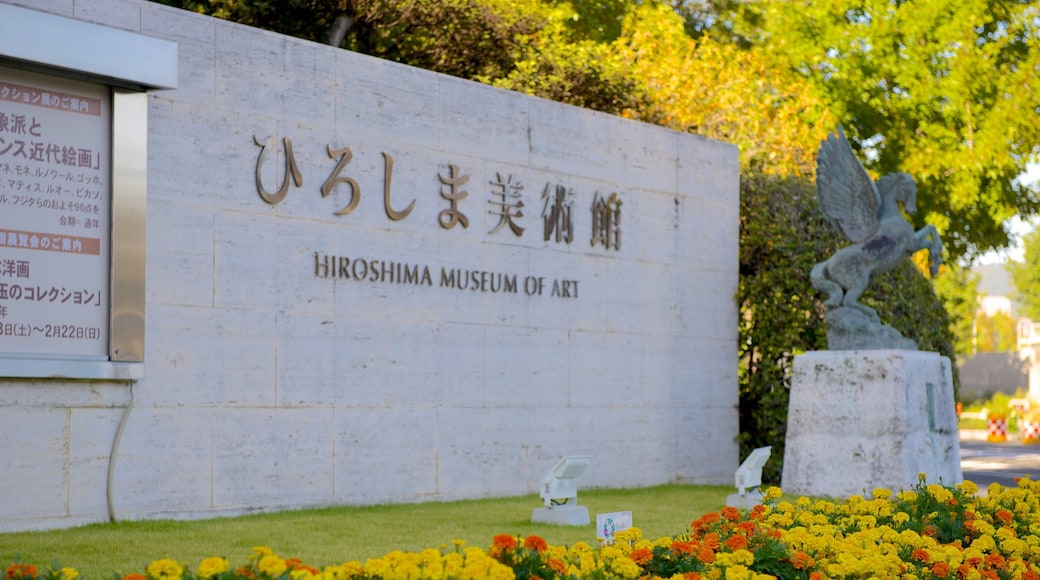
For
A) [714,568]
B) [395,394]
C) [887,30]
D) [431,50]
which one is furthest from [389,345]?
[887,30]

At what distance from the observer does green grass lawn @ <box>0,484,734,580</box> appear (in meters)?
6.84

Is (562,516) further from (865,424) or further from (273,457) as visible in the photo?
(865,424)

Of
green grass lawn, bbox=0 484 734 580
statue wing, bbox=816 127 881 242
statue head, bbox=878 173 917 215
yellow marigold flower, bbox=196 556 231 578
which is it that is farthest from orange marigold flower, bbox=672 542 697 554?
statue head, bbox=878 173 917 215

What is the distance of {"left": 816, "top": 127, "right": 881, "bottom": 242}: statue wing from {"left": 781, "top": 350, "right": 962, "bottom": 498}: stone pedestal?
1169 millimetres

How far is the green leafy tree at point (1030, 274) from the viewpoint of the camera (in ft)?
170

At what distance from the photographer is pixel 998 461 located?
20.3 metres

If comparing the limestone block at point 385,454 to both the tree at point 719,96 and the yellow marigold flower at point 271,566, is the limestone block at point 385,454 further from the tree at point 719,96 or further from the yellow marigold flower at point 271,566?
the tree at point 719,96

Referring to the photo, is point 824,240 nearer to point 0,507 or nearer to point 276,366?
point 276,366

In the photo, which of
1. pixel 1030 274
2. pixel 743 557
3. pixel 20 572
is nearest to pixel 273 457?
pixel 743 557

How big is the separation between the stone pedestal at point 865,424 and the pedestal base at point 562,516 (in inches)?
124

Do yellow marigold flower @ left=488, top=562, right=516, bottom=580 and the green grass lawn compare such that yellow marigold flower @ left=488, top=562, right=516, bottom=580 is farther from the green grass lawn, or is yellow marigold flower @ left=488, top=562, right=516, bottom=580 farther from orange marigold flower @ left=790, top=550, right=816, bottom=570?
the green grass lawn

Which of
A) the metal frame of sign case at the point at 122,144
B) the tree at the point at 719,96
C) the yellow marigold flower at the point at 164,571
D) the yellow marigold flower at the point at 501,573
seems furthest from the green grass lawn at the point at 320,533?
the tree at the point at 719,96

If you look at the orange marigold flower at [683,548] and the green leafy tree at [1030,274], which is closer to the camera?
the orange marigold flower at [683,548]

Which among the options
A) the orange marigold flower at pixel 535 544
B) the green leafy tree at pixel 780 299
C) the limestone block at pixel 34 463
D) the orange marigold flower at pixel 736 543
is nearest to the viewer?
the orange marigold flower at pixel 535 544
